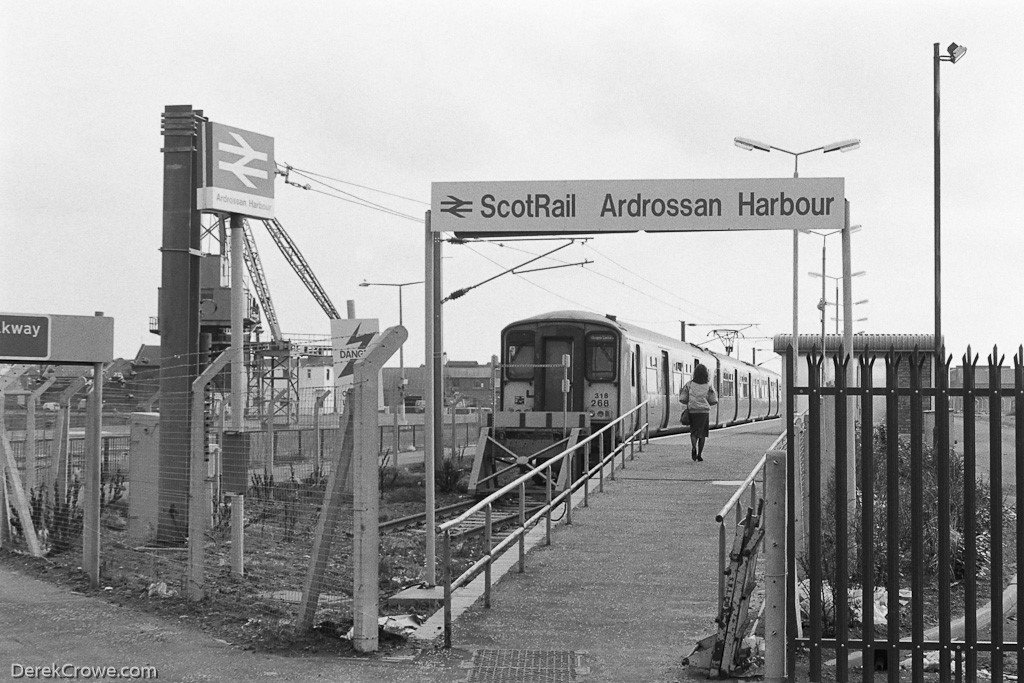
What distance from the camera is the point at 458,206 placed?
32.0ft


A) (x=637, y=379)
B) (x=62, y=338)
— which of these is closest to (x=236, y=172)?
(x=62, y=338)

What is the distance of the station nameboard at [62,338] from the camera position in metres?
11.5

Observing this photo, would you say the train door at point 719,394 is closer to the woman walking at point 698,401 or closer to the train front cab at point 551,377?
the train front cab at point 551,377

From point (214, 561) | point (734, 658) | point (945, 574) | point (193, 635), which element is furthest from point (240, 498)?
point (945, 574)

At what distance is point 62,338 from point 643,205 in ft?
19.7

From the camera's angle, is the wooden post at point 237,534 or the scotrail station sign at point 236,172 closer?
the wooden post at point 237,534

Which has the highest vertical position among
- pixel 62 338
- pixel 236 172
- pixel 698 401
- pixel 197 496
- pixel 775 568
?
pixel 236 172

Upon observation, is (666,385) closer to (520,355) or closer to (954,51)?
(520,355)

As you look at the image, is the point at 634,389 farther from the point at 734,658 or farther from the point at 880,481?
the point at 734,658

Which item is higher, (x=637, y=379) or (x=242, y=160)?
(x=242, y=160)

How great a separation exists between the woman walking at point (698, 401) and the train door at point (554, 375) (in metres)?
4.09

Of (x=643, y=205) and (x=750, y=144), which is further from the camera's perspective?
(x=750, y=144)

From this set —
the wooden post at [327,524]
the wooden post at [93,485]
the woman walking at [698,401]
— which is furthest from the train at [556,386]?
the wooden post at [327,524]

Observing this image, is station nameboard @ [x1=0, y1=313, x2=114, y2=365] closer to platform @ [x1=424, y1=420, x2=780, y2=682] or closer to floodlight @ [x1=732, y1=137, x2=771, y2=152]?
platform @ [x1=424, y1=420, x2=780, y2=682]
